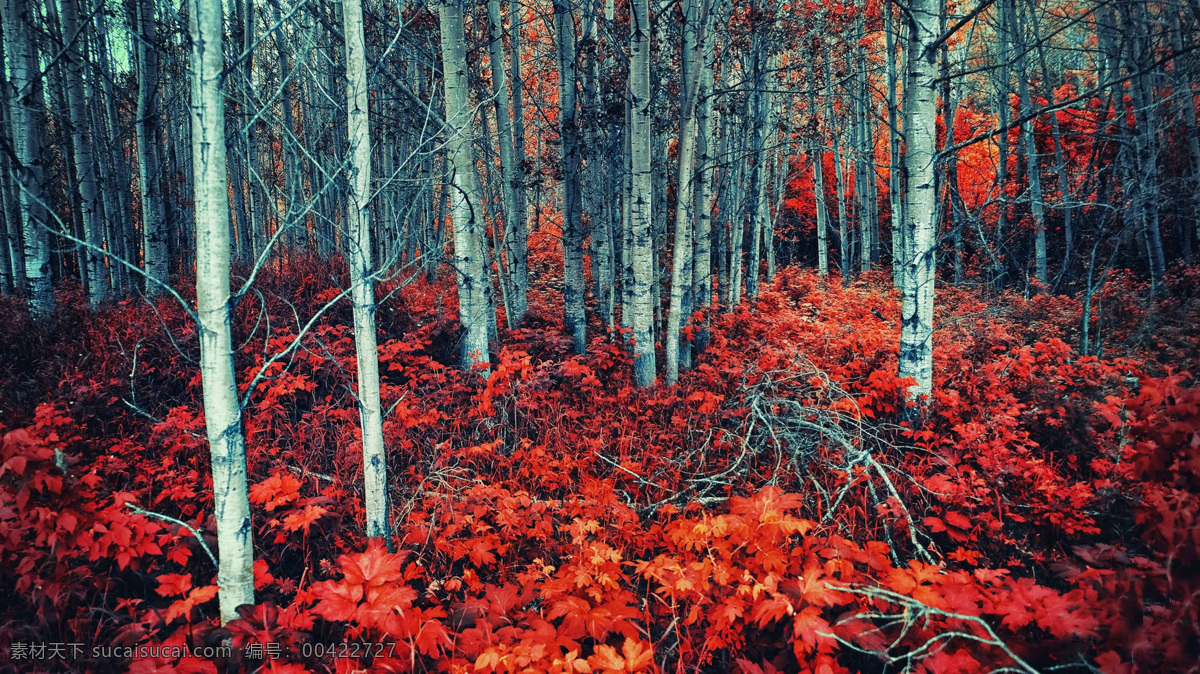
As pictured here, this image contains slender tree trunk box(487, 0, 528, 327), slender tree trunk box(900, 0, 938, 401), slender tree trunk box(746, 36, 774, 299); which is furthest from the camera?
slender tree trunk box(746, 36, 774, 299)

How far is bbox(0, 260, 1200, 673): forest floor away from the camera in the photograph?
2402 millimetres

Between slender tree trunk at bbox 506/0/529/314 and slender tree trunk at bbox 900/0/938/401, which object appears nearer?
slender tree trunk at bbox 900/0/938/401

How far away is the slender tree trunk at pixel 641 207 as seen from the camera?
19.6ft

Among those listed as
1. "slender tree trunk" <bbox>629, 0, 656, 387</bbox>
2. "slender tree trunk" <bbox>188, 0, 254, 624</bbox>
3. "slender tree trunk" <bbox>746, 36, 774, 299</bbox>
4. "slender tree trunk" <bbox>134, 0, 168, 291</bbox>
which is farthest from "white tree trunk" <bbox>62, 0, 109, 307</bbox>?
"slender tree trunk" <bbox>746, 36, 774, 299</bbox>

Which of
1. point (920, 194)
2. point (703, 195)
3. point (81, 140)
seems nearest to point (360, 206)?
point (920, 194)

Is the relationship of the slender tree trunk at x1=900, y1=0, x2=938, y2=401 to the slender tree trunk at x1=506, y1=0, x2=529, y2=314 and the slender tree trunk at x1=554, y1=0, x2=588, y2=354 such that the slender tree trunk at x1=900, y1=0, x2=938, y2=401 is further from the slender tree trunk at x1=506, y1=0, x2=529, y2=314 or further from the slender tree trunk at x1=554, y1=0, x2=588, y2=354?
the slender tree trunk at x1=506, y1=0, x2=529, y2=314

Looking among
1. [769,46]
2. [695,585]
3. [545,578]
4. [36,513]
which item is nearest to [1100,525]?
[695,585]

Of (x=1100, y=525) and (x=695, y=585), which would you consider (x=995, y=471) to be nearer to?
(x=1100, y=525)

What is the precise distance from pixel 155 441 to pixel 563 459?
3914 mm

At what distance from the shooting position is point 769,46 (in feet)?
32.5

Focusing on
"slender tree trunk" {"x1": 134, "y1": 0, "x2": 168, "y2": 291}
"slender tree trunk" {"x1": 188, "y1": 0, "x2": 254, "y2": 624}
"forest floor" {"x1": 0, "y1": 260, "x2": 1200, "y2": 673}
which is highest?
"slender tree trunk" {"x1": 134, "y1": 0, "x2": 168, "y2": 291}

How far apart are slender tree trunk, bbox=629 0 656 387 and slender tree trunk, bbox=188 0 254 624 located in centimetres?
450

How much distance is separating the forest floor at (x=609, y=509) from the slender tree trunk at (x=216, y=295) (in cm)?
22

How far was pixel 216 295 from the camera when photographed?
7.89ft
